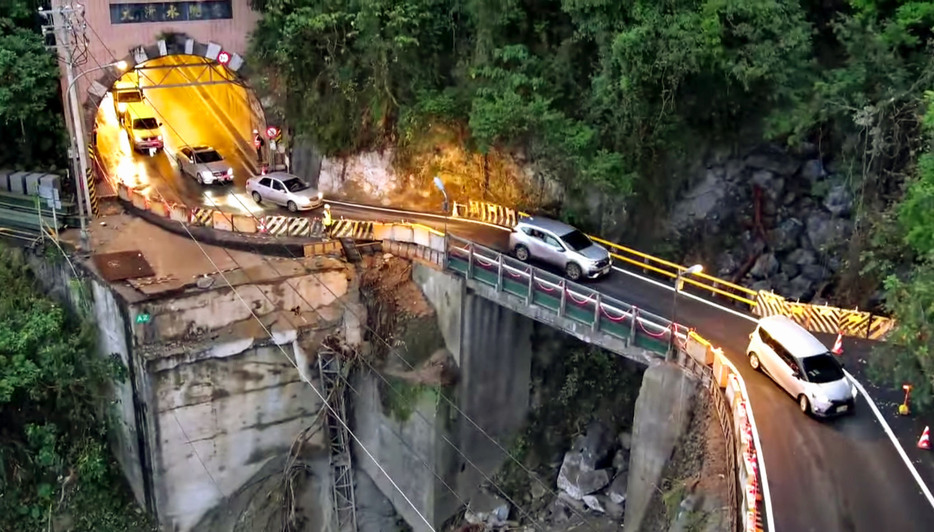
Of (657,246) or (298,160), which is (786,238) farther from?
(298,160)

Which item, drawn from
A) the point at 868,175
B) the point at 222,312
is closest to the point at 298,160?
the point at 222,312

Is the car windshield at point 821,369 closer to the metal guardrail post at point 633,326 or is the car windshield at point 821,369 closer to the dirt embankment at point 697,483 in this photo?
the dirt embankment at point 697,483

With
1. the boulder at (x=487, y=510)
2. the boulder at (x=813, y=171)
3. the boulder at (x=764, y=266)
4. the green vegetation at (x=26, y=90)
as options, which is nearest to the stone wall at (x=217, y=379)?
the boulder at (x=487, y=510)

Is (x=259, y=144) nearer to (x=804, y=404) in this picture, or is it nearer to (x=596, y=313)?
(x=596, y=313)

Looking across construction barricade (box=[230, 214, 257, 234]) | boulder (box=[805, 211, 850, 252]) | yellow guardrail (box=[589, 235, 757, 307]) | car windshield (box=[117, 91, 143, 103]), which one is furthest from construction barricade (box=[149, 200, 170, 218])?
boulder (box=[805, 211, 850, 252])

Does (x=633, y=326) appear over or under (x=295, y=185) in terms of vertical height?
under

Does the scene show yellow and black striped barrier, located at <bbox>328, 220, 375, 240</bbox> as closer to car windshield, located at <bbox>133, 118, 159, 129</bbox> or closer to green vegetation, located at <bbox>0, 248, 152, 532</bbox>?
green vegetation, located at <bbox>0, 248, 152, 532</bbox>

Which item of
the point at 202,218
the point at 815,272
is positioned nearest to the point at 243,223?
the point at 202,218
